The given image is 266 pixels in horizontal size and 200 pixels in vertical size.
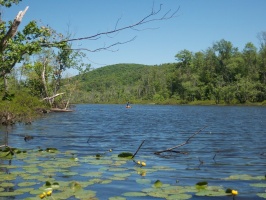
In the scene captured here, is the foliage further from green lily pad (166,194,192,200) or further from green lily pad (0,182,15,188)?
green lily pad (166,194,192,200)

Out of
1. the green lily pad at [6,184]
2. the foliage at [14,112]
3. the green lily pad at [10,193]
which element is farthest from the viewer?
the foliage at [14,112]

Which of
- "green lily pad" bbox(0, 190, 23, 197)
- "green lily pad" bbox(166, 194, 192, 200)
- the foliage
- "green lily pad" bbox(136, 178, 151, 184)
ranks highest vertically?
the foliage

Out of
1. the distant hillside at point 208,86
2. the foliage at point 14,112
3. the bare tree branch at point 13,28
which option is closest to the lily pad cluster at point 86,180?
the bare tree branch at point 13,28

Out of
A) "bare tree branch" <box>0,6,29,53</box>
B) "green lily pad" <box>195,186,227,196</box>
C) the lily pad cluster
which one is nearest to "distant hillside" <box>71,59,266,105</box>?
the lily pad cluster

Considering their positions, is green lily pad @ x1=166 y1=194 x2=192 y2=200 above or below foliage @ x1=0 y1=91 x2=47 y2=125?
below

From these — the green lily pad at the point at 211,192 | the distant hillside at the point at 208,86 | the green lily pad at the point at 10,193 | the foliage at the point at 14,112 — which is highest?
the distant hillside at the point at 208,86

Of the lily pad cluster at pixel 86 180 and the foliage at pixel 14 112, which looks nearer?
the lily pad cluster at pixel 86 180

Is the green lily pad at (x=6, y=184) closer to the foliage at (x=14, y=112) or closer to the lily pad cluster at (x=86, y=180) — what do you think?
the lily pad cluster at (x=86, y=180)

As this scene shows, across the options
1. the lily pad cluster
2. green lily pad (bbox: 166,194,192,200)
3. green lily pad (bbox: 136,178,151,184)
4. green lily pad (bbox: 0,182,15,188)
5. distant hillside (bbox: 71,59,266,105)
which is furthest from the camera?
distant hillside (bbox: 71,59,266,105)

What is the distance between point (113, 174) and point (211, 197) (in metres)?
3.27

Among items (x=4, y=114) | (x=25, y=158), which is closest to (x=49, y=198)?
(x=25, y=158)

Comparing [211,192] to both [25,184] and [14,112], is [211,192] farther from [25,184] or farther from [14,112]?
[14,112]

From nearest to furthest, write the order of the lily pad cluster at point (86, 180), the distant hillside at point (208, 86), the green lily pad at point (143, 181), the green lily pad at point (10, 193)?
1. the green lily pad at point (10, 193)
2. the lily pad cluster at point (86, 180)
3. the green lily pad at point (143, 181)
4. the distant hillside at point (208, 86)

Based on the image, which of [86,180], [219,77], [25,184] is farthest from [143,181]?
[219,77]
